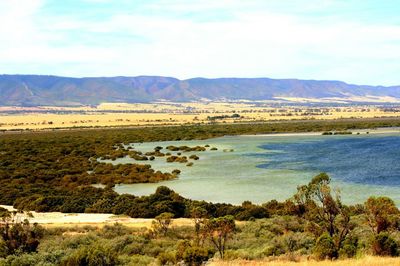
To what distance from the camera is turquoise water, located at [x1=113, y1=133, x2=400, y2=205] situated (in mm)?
36531

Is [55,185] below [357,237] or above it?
below

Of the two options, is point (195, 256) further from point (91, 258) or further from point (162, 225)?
point (162, 225)

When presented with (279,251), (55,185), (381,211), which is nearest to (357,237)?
(381,211)

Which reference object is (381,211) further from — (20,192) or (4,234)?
(20,192)

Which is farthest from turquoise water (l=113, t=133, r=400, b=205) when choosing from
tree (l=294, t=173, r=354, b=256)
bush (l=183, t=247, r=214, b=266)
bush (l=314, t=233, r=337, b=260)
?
bush (l=183, t=247, r=214, b=266)

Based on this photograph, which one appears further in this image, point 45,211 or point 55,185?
point 55,185

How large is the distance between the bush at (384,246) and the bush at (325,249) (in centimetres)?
130

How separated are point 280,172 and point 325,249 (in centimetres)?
3304

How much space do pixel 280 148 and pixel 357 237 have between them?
183 feet

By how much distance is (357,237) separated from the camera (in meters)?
17.7

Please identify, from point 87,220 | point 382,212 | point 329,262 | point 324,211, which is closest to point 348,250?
point 329,262

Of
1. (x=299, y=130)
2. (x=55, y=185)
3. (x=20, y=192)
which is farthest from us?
(x=299, y=130)

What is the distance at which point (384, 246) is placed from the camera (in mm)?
15008

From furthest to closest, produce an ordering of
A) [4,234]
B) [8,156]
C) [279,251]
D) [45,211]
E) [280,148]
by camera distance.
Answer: [280,148]
[8,156]
[45,211]
[4,234]
[279,251]
